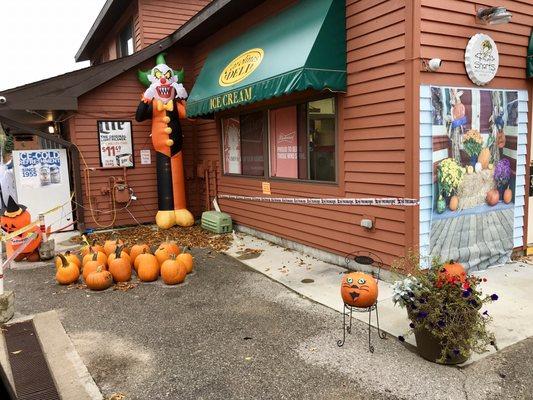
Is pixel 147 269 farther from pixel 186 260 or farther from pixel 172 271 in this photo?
pixel 186 260

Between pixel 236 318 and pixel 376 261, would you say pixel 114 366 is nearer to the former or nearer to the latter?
pixel 236 318

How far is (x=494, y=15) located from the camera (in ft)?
17.6

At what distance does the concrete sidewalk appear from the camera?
14.2 ft

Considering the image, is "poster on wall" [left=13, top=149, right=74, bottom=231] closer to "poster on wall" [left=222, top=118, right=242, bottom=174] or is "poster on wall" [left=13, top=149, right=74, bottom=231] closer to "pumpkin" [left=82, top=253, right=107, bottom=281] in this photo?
"poster on wall" [left=222, top=118, right=242, bottom=174]

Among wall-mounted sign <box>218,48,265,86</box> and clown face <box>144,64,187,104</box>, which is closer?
wall-mounted sign <box>218,48,265,86</box>

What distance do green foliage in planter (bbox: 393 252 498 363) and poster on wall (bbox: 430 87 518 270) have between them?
1996 mm

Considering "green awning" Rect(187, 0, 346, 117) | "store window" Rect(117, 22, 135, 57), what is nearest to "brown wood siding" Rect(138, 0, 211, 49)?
"store window" Rect(117, 22, 135, 57)

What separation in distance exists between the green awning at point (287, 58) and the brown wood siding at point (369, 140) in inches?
9.9

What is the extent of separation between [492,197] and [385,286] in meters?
2.06

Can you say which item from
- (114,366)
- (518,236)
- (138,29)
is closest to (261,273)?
(114,366)

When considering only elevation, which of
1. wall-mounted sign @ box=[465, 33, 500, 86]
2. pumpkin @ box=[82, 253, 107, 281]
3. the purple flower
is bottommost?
pumpkin @ box=[82, 253, 107, 281]

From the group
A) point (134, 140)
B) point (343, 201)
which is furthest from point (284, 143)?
point (134, 140)

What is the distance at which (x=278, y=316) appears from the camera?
486 centimetres

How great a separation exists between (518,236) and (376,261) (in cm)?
243
